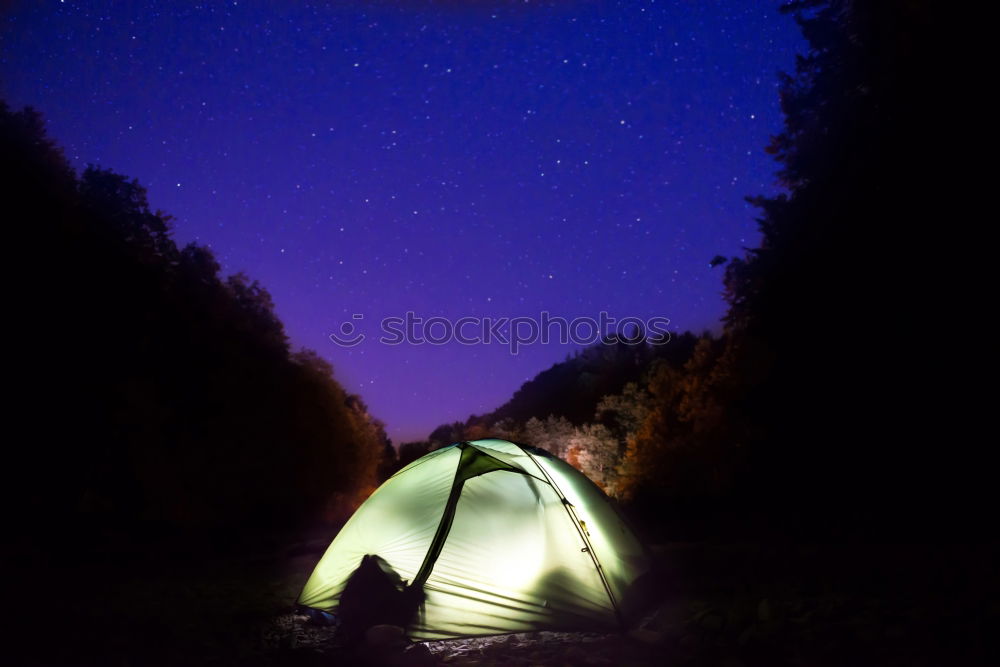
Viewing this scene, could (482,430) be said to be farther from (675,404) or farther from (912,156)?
(912,156)

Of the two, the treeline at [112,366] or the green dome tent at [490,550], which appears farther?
the treeline at [112,366]

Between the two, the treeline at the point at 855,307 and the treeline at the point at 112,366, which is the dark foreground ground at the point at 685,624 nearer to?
the treeline at the point at 855,307

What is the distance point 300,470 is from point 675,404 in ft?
80.9

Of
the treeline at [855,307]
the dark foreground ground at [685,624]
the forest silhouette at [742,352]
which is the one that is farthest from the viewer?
the forest silhouette at [742,352]

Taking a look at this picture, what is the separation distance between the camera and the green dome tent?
584 cm

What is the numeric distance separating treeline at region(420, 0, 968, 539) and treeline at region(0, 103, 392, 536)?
1876 centimetres

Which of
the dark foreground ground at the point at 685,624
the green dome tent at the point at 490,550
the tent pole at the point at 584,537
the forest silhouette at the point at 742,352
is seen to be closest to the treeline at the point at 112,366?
the forest silhouette at the point at 742,352

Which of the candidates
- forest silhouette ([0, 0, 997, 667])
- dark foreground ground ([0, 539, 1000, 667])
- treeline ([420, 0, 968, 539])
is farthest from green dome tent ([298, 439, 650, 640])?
treeline ([420, 0, 968, 539])

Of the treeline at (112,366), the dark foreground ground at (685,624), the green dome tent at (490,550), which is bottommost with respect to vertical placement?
the dark foreground ground at (685,624)

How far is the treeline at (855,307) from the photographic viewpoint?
1162 cm

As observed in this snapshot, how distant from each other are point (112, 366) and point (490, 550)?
16966 mm

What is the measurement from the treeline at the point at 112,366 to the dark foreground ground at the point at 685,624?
304 inches

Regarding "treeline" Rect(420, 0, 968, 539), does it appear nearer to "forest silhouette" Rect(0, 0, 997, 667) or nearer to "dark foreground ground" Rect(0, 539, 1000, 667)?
"forest silhouette" Rect(0, 0, 997, 667)

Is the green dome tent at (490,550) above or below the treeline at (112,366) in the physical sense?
below
